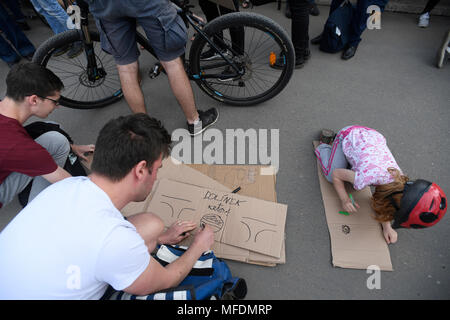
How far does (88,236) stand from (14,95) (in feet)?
3.03

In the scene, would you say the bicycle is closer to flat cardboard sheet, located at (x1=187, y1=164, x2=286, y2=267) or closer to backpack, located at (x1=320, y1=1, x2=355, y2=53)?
backpack, located at (x1=320, y1=1, x2=355, y2=53)

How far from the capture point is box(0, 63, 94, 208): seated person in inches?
42.7

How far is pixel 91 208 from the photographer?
762 millimetres

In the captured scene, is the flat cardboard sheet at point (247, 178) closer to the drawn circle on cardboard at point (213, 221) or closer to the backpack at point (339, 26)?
the drawn circle on cardboard at point (213, 221)

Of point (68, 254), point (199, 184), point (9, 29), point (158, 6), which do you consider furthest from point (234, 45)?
point (9, 29)

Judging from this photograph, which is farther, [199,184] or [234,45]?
[234,45]

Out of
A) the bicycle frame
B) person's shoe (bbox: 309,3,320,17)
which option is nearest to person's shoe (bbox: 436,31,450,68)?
person's shoe (bbox: 309,3,320,17)

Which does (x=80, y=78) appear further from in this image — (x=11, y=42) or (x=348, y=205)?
(x=348, y=205)

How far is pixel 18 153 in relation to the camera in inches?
42.6

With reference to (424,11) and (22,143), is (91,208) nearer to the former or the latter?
(22,143)

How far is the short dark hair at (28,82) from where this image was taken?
3.92 feet

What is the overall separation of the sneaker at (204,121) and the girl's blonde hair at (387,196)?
122cm

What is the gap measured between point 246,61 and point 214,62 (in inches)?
16.6
